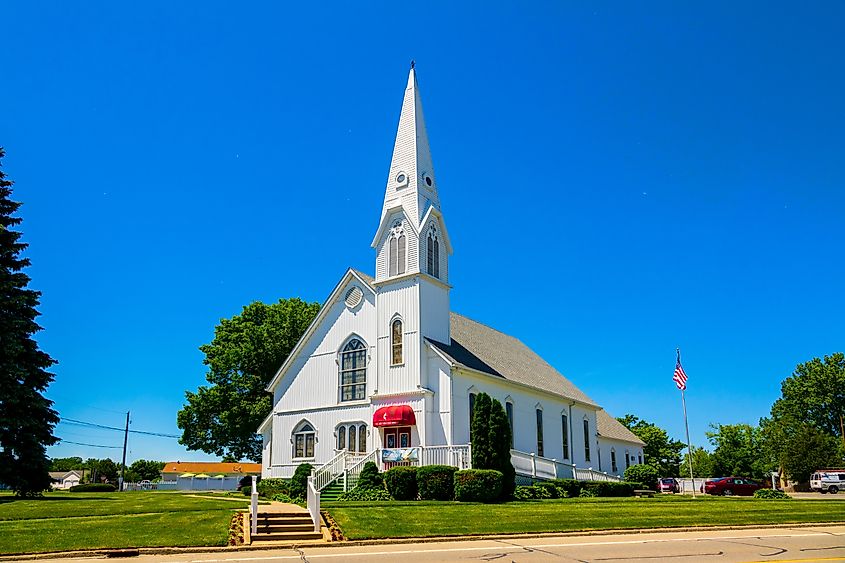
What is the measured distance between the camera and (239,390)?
45.8 m

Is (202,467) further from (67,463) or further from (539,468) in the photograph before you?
(539,468)

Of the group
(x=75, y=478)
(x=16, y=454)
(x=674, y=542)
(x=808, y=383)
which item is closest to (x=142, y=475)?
(x=75, y=478)

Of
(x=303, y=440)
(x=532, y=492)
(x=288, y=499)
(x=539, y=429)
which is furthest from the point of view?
(x=539, y=429)

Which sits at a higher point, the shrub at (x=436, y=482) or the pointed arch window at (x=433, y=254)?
the pointed arch window at (x=433, y=254)

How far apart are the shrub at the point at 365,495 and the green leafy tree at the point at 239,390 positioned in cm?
1851

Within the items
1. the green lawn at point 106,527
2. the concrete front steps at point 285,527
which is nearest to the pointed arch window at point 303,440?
the green lawn at point 106,527

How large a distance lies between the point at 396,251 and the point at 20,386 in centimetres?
1667

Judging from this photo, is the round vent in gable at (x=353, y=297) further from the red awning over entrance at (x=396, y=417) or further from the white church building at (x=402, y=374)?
the red awning over entrance at (x=396, y=417)

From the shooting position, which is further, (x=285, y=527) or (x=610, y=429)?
(x=610, y=429)

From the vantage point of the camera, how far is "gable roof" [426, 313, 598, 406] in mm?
33156

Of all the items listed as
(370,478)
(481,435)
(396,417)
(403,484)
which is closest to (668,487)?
(396,417)

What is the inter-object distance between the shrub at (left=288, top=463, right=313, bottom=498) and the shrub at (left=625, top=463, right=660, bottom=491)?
26017mm

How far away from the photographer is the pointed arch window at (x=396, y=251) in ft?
109

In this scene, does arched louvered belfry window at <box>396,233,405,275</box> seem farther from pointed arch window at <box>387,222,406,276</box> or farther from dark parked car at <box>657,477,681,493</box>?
dark parked car at <box>657,477,681,493</box>
